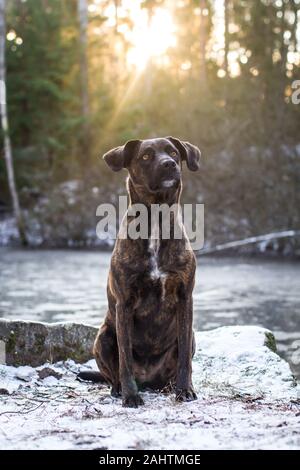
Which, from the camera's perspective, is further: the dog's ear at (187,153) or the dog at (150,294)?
the dog's ear at (187,153)

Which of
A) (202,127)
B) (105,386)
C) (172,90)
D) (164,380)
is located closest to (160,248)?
(164,380)

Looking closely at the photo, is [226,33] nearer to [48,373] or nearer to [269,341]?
[269,341]


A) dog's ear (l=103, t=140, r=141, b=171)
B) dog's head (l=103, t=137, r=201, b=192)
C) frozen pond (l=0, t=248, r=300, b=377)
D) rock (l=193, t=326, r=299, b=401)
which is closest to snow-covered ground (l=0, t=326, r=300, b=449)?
rock (l=193, t=326, r=299, b=401)

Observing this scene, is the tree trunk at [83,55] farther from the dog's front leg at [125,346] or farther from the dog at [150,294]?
the dog's front leg at [125,346]

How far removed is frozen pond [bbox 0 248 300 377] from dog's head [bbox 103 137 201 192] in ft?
13.6

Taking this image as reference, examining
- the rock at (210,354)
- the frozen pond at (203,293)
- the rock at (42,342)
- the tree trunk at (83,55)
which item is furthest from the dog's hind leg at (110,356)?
the tree trunk at (83,55)

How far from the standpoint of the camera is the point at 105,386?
5.75m

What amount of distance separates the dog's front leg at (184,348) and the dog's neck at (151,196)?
75cm

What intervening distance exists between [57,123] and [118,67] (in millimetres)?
15029

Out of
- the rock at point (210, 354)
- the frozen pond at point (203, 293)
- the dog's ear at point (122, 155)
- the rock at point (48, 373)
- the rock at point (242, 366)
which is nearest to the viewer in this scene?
the dog's ear at point (122, 155)

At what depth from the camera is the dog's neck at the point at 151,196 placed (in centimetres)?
497

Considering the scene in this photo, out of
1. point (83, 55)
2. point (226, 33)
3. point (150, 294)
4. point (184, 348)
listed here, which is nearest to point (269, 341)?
point (184, 348)

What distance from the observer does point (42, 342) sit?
644 cm
